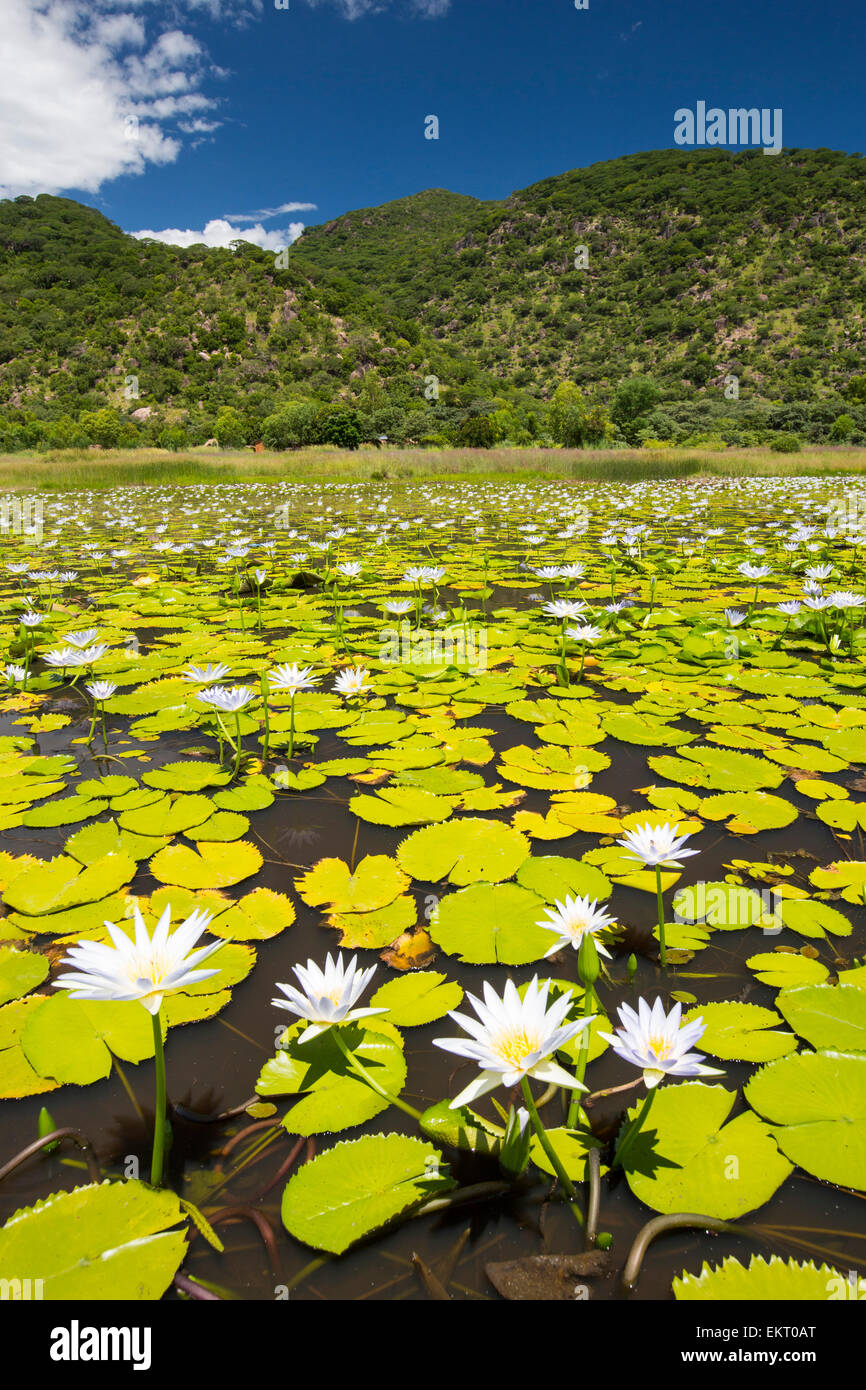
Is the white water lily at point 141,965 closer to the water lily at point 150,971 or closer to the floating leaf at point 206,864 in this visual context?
the water lily at point 150,971

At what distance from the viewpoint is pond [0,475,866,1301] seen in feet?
2.72

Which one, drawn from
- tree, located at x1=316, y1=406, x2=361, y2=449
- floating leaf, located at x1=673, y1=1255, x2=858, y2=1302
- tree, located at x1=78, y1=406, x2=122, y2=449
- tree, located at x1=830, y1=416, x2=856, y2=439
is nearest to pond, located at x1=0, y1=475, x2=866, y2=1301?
floating leaf, located at x1=673, y1=1255, x2=858, y2=1302

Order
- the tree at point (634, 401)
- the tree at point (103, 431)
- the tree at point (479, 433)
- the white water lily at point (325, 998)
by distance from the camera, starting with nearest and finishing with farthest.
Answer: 1. the white water lily at point (325, 998)
2. the tree at point (479, 433)
3. the tree at point (103, 431)
4. the tree at point (634, 401)

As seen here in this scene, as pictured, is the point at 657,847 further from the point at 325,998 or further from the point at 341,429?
the point at 341,429

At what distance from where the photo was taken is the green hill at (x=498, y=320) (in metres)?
38.8

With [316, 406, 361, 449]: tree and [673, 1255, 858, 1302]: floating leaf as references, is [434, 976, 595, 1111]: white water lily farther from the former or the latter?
[316, 406, 361, 449]: tree

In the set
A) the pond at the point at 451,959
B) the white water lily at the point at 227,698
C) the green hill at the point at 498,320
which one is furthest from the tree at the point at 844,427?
the white water lily at the point at 227,698

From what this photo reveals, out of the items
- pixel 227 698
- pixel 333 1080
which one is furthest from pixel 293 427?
pixel 333 1080

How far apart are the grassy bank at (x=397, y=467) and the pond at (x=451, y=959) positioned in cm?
1382

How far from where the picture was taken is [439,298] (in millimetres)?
67250

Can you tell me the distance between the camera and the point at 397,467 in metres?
17.4

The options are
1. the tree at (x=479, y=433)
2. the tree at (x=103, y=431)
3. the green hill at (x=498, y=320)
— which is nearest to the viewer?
the tree at (x=479, y=433)

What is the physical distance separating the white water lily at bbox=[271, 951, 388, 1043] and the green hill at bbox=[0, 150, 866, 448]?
30.2m

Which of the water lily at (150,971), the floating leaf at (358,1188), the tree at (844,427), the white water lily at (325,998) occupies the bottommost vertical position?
the floating leaf at (358,1188)
